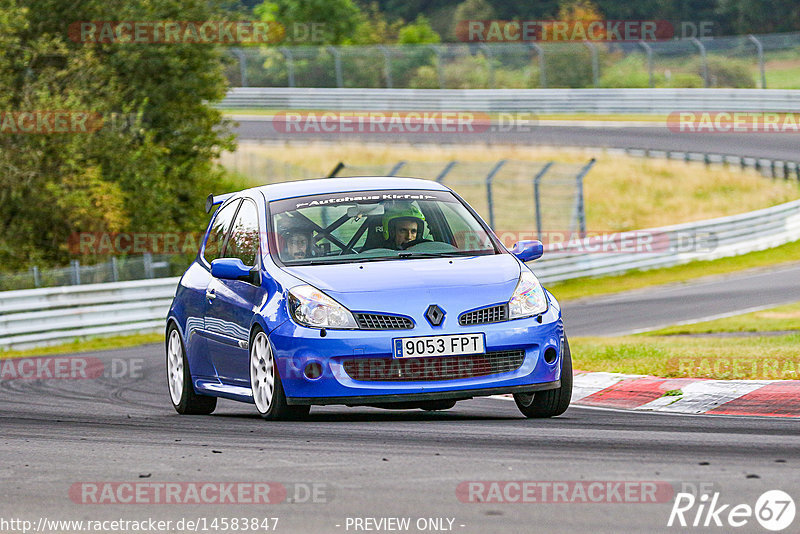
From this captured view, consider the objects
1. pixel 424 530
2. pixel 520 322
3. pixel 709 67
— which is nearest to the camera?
pixel 424 530

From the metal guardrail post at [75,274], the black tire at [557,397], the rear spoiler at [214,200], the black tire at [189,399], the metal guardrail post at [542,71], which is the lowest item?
the metal guardrail post at [75,274]

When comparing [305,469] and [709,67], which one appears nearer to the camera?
[305,469]

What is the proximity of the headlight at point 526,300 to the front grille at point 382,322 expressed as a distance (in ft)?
2.20

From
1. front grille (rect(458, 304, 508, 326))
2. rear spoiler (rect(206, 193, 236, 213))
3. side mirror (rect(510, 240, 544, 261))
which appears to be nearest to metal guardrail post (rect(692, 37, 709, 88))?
rear spoiler (rect(206, 193, 236, 213))

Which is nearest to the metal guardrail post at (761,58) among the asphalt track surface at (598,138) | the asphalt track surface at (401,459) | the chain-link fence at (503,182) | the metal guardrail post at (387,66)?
the asphalt track surface at (598,138)

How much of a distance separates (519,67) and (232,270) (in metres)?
40.2

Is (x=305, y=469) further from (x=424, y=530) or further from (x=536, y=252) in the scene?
(x=536, y=252)

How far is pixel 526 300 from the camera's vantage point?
8289 mm

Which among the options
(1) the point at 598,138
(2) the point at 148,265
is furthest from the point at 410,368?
(1) the point at 598,138

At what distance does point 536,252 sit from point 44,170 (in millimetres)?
20151

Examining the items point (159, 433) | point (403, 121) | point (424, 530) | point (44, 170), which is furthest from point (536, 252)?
point (403, 121)

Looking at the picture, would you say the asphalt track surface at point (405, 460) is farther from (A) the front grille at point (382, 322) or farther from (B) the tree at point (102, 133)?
(B) the tree at point (102, 133)

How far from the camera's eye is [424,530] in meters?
4.96

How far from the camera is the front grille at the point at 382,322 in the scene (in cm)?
794
